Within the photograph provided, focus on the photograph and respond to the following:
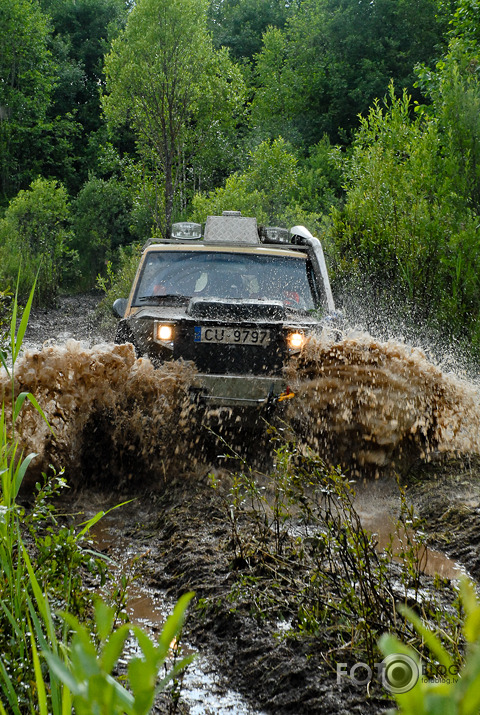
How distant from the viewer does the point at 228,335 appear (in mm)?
5344

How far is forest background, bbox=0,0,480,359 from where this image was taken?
936 cm

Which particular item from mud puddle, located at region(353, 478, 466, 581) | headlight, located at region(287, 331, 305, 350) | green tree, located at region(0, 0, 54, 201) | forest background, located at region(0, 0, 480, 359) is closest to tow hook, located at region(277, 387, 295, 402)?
headlight, located at region(287, 331, 305, 350)

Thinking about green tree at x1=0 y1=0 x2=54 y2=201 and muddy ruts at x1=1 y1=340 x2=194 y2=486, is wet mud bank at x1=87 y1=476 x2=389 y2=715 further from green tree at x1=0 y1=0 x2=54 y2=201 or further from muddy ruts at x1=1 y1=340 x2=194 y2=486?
green tree at x1=0 y1=0 x2=54 y2=201

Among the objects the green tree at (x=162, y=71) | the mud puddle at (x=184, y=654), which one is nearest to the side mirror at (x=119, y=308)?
the mud puddle at (x=184, y=654)

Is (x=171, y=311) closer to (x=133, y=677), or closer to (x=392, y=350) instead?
(x=392, y=350)

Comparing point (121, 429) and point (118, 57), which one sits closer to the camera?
point (121, 429)

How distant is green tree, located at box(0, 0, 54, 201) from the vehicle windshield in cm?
3283

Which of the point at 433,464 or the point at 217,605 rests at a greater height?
the point at 217,605

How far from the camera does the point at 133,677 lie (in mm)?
412

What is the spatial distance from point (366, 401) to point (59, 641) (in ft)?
12.3

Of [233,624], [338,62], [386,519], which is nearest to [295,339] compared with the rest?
[386,519]

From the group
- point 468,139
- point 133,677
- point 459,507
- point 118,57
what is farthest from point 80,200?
point 133,677

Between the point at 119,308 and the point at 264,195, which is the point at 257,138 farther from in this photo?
the point at 119,308

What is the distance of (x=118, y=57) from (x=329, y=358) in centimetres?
1727
